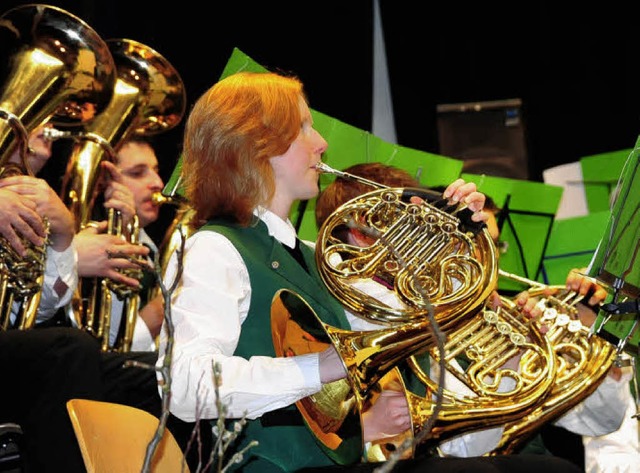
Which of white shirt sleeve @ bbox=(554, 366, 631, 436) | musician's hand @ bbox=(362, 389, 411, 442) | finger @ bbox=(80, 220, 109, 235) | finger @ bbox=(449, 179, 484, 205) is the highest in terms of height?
finger @ bbox=(449, 179, 484, 205)

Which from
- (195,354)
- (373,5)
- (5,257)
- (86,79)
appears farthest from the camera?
(373,5)

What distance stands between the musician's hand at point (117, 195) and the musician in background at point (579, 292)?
649mm

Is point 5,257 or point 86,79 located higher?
point 86,79

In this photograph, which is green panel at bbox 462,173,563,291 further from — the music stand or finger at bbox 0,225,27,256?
finger at bbox 0,225,27,256

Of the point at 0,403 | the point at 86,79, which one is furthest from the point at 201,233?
the point at 86,79

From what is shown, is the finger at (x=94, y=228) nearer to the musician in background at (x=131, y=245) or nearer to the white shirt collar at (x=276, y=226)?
the musician in background at (x=131, y=245)

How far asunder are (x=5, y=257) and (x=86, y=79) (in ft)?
2.26

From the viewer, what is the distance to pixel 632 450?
10.2ft

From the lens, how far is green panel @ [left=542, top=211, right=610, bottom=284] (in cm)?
365

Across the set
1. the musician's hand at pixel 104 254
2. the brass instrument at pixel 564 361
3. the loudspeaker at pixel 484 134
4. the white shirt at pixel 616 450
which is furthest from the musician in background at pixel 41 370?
the loudspeaker at pixel 484 134

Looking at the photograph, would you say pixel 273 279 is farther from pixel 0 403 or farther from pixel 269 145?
pixel 0 403

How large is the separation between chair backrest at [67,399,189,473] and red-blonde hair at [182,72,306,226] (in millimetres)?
602

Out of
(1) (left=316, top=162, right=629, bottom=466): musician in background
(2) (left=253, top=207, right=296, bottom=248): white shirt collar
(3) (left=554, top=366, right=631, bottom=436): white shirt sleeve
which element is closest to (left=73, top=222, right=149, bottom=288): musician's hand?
(1) (left=316, top=162, right=629, bottom=466): musician in background

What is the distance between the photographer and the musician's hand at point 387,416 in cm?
206
